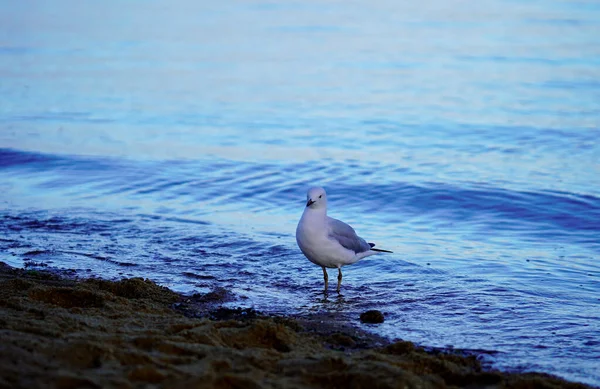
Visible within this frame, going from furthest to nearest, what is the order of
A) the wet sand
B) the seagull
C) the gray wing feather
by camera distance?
the gray wing feather
the seagull
the wet sand

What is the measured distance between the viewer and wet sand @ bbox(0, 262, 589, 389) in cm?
394

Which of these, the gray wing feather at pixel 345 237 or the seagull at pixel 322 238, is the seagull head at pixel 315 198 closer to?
the seagull at pixel 322 238

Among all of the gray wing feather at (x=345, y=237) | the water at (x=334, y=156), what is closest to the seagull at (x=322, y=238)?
the gray wing feather at (x=345, y=237)

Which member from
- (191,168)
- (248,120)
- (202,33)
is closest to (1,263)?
(191,168)

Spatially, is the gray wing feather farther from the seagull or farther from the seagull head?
the seagull head

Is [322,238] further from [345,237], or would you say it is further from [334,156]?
[334,156]

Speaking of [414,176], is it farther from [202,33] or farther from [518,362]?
[202,33]

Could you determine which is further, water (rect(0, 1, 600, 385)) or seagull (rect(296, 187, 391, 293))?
seagull (rect(296, 187, 391, 293))

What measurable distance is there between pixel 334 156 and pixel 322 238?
5958 millimetres

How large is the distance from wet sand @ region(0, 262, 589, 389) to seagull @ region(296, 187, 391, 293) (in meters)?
1.53

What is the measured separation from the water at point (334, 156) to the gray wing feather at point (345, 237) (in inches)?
13.8

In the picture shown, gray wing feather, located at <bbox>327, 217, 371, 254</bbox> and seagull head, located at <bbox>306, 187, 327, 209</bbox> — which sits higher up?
seagull head, located at <bbox>306, 187, 327, 209</bbox>

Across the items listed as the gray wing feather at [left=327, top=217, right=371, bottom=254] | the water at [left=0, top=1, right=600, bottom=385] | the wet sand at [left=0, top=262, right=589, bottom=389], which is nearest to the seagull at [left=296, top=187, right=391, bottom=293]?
the gray wing feather at [left=327, top=217, right=371, bottom=254]

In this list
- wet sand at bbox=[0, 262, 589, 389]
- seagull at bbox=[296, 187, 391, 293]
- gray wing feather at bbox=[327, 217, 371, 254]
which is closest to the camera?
wet sand at bbox=[0, 262, 589, 389]
